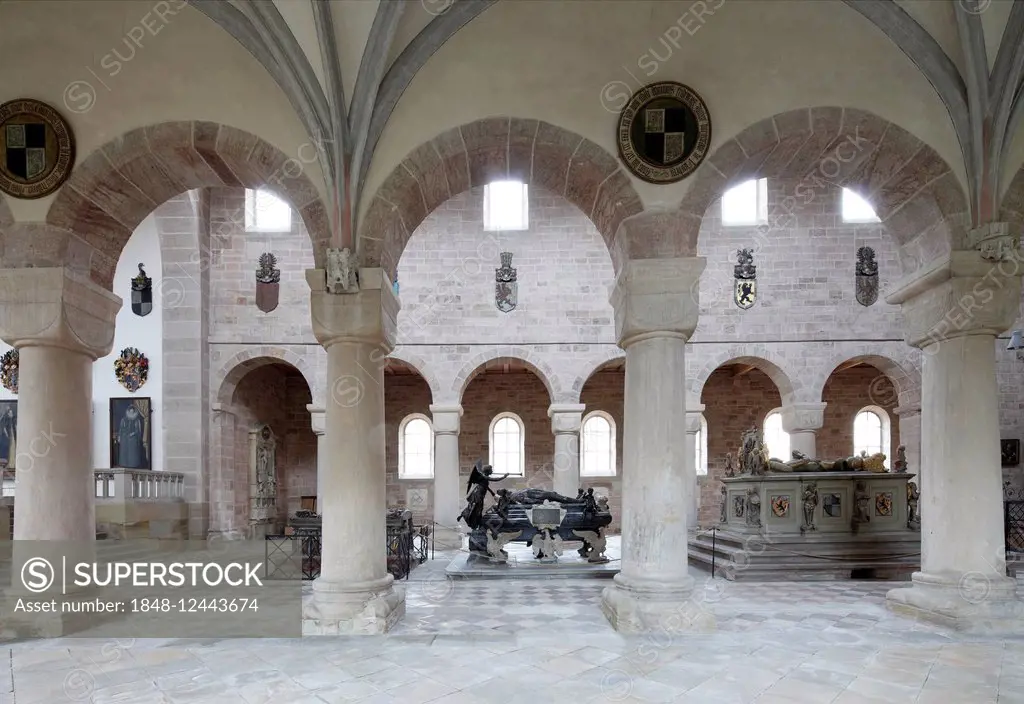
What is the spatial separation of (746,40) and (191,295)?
12358 mm

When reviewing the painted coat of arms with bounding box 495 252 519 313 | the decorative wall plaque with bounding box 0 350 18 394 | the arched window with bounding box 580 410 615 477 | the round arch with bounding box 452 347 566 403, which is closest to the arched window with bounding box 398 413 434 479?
the arched window with bounding box 580 410 615 477

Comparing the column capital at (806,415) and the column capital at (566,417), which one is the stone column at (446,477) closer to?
the column capital at (566,417)

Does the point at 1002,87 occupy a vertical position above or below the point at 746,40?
below

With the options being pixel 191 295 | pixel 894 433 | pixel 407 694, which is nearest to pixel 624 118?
pixel 407 694

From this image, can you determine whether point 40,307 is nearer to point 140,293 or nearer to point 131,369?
point 131,369

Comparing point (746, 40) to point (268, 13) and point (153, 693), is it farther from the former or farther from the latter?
point (153, 693)

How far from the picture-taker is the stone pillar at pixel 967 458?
6.01 m

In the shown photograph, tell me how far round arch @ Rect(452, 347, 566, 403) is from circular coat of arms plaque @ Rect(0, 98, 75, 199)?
1016 cm

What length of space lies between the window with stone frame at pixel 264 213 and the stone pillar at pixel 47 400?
32.1 feet

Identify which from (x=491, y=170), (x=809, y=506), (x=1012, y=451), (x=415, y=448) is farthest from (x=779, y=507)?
(x=415, y=448)

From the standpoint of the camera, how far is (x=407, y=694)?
177 inches

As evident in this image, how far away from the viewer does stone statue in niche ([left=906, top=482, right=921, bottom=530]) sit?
10898 mm

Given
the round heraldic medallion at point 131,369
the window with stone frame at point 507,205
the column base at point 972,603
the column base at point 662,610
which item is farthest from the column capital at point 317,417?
the column base at point 972,603

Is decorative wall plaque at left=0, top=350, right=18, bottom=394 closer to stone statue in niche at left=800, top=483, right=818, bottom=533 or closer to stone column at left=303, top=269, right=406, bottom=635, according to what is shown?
stone column at left=303, top=269, right=406, bottom=635
